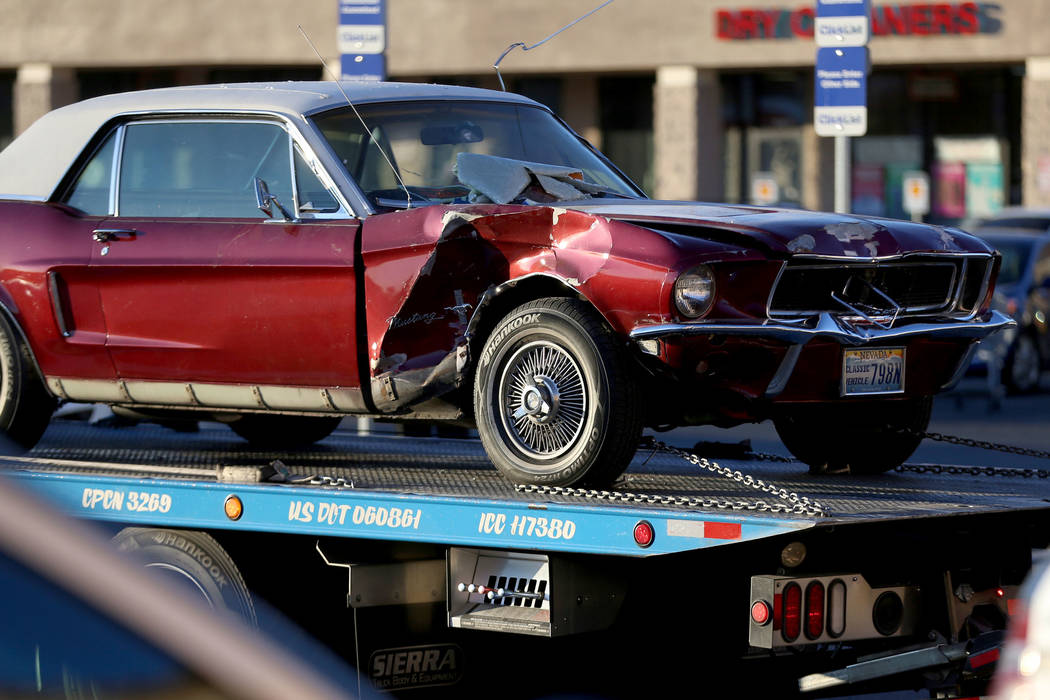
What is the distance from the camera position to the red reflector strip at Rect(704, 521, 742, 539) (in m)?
4.59

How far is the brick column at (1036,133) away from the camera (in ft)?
96.6

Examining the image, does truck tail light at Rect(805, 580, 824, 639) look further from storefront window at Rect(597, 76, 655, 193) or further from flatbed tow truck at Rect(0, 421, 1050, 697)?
storefront window at Rect(597, 76, 655, 193)

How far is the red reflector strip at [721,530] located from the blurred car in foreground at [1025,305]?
13.0m

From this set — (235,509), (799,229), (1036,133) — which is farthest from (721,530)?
(1036,133)

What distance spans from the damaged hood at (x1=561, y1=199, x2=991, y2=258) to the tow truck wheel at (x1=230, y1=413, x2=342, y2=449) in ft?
7.98

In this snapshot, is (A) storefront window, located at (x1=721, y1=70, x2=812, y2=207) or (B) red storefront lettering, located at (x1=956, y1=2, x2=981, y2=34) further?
(A) storefront window, located at (x1=721, y1=70, x2=812, y2=207)

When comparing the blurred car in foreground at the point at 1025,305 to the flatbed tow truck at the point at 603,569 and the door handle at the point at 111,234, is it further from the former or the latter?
the door handle at the point at 111,234

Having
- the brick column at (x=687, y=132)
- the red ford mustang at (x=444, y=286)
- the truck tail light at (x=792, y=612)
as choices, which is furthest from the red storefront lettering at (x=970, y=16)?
the truck tail light at (x=792, y=612)

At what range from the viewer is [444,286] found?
598 cm

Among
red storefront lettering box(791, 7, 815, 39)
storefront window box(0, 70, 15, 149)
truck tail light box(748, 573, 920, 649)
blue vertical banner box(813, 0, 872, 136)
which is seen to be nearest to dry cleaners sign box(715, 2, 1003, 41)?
red storefront lettering box(791, 7, 815, 39)

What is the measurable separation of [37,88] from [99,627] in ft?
109

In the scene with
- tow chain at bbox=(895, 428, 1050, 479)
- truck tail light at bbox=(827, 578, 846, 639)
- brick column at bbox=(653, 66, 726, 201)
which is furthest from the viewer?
brick column at bbox=(653, 66, 726, 201)

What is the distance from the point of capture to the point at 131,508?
5652mm

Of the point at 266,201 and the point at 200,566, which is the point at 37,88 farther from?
the point at 200,566
